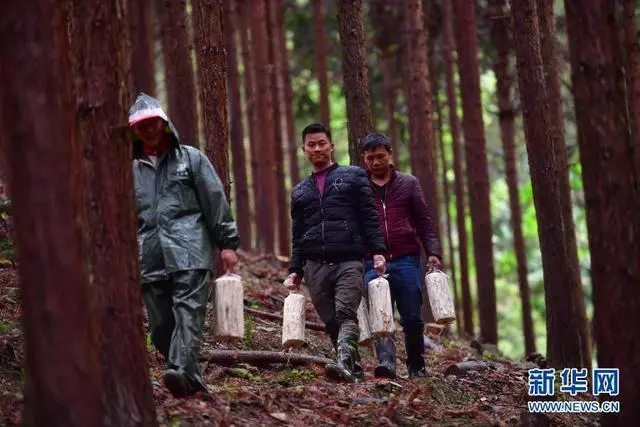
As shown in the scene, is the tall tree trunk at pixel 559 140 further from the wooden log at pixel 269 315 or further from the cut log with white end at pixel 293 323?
the cut log with white end at pixel 293 323

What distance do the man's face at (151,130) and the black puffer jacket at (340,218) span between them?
205 centimetres

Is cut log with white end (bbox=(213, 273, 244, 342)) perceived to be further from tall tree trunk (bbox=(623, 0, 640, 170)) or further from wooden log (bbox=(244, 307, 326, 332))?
tall tree trunk (bbox=(623, 0, 640, 170))

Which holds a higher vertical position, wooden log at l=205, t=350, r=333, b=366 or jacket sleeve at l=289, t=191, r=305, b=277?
jacket sleeve at l=289, t=191, r=305, b=277

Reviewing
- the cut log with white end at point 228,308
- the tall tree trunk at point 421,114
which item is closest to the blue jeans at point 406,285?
A: the cut log with white end at point 228,308

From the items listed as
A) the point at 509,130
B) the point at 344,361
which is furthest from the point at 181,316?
the point at 509,130

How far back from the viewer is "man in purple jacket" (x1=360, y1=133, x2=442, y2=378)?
9.71 m

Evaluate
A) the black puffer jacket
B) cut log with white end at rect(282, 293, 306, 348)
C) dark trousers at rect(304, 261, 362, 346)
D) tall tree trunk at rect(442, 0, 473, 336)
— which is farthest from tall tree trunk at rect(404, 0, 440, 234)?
cut log with white end at rect(282, 293, 306, 348)

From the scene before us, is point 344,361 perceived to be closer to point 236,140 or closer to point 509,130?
point 509,130

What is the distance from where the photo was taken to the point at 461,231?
72.4 ft

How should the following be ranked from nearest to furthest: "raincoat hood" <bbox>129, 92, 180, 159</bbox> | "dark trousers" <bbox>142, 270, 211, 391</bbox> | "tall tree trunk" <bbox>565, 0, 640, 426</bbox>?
"tall tree trunk" <bbox>565, 0, 640, 426</bbox> → "dark trousers" <bbox>142, 270, 211, 391</bbox> → "raincoat hood" <bbox>129, 92, 180, 159</bbox>

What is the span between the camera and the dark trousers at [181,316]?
24.2ft

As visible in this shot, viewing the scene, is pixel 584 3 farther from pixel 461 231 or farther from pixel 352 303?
pixel 461 231

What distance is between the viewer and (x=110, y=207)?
6406 mm

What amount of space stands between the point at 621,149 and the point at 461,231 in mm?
15845
